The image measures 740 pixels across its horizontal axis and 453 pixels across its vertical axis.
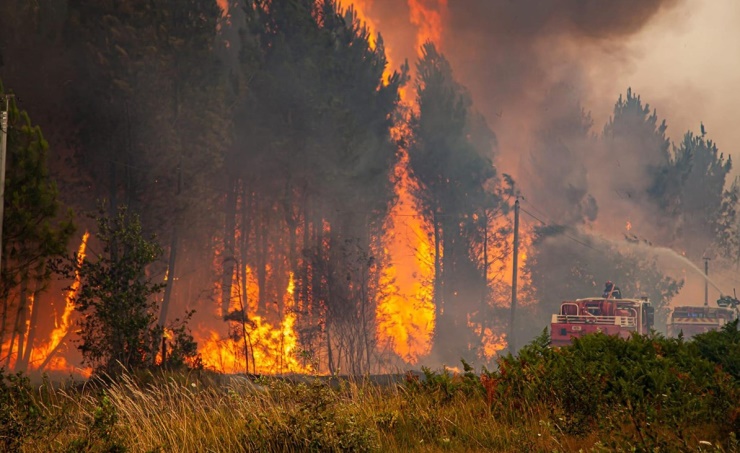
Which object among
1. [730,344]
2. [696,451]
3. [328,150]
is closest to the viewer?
[696,451]

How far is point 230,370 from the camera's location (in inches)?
1385

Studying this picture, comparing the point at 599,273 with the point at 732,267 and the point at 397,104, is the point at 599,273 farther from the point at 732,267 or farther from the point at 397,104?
the point at 732,267

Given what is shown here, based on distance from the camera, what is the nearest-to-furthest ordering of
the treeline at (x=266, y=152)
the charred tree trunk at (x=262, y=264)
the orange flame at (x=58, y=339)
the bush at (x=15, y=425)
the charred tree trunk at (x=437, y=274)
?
the bush at (x=15, y=425) < the treeline at (x=266, y=152) < the orange flame at (x=58, y=339) < the charred tree trunk at (x=262, y=264) < the charred tree trunk at (x=437, y=274)

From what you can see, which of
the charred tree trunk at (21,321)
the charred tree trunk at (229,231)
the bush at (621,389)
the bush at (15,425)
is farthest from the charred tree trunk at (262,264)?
the bush at (15,425)

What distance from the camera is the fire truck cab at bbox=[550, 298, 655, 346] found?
29.9 m

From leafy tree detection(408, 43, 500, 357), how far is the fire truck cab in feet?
65.8

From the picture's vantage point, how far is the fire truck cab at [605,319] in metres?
29.9

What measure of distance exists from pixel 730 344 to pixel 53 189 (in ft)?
49.3

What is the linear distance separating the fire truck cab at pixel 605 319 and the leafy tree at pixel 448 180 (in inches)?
789

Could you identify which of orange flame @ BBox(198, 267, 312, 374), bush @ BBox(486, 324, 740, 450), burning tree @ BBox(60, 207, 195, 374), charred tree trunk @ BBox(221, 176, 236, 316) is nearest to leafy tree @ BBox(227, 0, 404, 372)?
charred tree trunk @ BBox(221, 176, 236, 316)

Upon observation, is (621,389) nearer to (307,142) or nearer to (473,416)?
(473,416)

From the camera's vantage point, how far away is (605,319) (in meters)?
30.1

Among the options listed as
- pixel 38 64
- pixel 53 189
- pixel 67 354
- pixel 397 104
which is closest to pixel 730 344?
pixel 53 189

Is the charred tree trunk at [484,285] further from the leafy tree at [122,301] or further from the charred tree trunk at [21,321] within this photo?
the leafy tree at [122,301]
